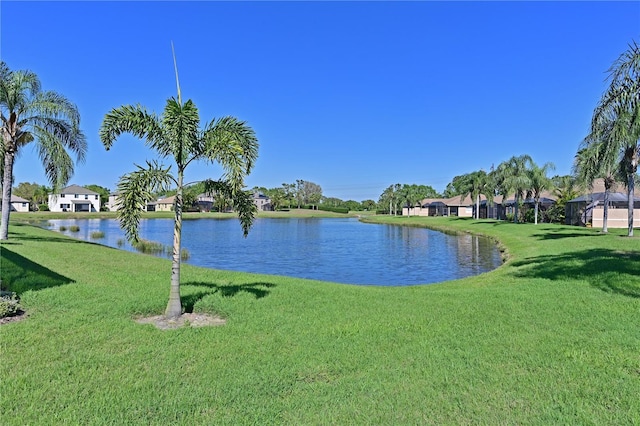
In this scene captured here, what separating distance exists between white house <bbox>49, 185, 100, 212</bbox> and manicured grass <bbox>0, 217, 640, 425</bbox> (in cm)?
9476

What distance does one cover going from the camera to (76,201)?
93.4 m

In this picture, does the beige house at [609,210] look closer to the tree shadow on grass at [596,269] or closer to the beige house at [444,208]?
the tree shadow on grass at [596,269]

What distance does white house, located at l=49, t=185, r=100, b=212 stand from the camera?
91188 mm

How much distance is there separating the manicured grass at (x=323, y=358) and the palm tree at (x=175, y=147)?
5.94ft

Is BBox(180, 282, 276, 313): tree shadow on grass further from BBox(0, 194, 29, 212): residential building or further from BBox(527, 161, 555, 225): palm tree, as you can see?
BBox(0, 194, 29, 212): residential building

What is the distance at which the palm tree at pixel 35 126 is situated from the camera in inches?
692

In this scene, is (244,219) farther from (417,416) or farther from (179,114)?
(417,416)

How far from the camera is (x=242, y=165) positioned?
26.1ft

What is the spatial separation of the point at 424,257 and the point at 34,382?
23605 mm

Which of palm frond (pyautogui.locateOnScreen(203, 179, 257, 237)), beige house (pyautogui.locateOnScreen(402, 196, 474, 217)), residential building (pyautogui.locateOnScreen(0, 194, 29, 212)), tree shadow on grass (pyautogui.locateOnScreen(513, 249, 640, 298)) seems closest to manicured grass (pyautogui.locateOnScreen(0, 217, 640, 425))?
tree shadow on grass (pyautogui.locateOnScreen(513, 249, 640, 298))

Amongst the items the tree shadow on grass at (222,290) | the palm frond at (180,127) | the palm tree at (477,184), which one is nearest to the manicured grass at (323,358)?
the tree shadow on grass at (222,290)

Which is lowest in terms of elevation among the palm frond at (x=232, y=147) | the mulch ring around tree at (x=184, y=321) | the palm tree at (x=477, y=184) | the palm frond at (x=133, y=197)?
the mulch ring around tree at (x=184, y=321)

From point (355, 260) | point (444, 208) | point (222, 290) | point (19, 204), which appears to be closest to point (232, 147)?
point (222, 290)

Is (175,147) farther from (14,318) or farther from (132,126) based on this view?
(14,318)
